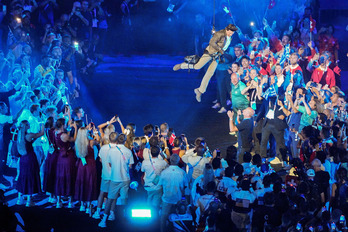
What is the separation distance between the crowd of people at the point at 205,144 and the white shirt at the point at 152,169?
1 centimetres

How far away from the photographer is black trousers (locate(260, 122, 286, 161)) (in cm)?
922

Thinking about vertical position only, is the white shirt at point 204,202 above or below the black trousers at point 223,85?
below

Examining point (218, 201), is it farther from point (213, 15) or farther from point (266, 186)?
point (213, 15)

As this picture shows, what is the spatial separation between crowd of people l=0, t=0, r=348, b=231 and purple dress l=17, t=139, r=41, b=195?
2 cm

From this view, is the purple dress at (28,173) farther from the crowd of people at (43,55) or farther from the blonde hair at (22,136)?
the crowd of people at (43,55)

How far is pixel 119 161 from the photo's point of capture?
7.03m

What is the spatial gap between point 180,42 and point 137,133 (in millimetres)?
4648

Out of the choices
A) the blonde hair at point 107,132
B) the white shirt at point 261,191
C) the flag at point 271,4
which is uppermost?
the flag at point 271,4

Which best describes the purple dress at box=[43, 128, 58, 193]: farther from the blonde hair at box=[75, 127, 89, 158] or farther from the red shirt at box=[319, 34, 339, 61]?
the red shirt at box=[319, 34, 339, 61]

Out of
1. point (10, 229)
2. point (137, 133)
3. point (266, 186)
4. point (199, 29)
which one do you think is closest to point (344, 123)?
point (266, 186)

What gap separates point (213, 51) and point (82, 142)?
5.12 metres

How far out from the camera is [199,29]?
47.3 feet

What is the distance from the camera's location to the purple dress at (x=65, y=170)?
7461 mm

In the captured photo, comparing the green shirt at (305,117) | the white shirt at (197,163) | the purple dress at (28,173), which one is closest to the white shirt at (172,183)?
the white shirt at (197,163)
